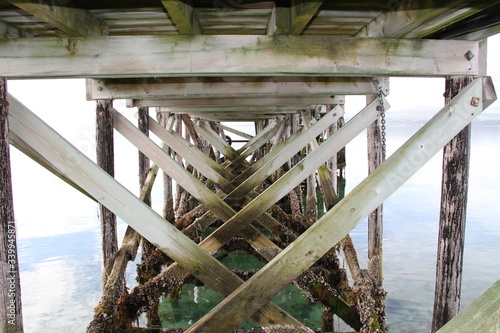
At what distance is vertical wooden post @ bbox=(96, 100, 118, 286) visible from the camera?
3.90 metres

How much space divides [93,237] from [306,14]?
10445mm

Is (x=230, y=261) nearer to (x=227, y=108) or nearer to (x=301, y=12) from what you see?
(x=227, y=108)

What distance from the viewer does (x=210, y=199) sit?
4.03 m

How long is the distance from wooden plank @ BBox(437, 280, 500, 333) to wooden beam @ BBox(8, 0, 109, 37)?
2068 mm

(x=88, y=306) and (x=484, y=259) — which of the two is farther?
(x=484, y=259)

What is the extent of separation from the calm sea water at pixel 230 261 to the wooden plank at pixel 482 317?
477 cm

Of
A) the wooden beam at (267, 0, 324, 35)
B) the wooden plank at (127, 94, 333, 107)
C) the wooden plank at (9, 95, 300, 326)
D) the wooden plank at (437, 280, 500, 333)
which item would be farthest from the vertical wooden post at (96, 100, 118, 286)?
the wooden plank at (437, 280, 500, 333)

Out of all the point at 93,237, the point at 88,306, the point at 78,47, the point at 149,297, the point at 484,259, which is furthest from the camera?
the point at 93,237

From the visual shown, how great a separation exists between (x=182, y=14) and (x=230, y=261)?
5.95 metres

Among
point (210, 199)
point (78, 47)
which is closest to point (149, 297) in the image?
point (210, 199)

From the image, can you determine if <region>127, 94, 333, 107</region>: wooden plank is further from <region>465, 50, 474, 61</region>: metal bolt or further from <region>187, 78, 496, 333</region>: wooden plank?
<region>187, 78, 496, 333</region>: wooden plank

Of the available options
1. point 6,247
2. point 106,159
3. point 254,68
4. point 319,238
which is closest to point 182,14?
point 254,68

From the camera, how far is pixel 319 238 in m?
2.29

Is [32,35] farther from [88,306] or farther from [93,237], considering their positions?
[93,237]
